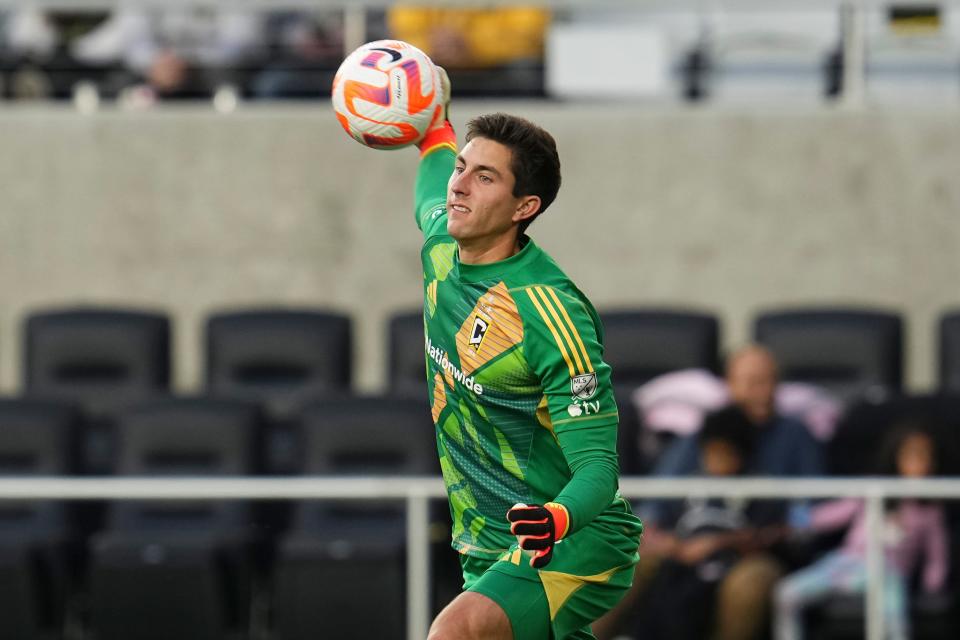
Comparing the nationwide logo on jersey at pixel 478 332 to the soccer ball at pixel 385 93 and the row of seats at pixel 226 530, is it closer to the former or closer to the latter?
the soccer ball at pixel 385 93

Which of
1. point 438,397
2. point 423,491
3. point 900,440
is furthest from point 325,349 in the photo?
point 438,397

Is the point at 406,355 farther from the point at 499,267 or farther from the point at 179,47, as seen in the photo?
the point at 499,267

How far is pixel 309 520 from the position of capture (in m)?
9.21

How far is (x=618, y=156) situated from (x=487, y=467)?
6.39 metres

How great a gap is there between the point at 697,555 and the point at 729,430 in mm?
659

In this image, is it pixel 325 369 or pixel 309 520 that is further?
pixel 325 369

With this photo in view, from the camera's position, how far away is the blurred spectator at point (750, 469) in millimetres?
8398

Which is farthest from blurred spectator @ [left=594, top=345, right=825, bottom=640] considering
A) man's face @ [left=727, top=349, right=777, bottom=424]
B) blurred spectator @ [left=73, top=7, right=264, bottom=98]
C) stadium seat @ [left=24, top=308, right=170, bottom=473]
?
blurred spectator @ [left=73, top=7, right=264, bottom=98]

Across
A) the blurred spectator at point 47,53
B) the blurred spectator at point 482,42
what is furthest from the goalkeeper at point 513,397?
the blurred spectator at point 47,53

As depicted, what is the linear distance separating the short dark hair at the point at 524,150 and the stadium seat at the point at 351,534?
3635mm

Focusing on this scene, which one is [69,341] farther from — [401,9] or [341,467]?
[401,9]

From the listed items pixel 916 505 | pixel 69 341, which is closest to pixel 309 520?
pixel 69 341

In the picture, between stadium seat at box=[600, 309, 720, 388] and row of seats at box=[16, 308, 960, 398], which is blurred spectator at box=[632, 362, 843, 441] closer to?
stadium seat at box=[600, 309, 720, 388]

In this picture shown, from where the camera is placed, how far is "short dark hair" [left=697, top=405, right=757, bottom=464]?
8859 millimetres
